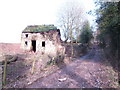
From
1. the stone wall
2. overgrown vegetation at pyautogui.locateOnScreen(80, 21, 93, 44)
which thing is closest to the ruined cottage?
the stone wall

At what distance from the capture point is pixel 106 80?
608cm

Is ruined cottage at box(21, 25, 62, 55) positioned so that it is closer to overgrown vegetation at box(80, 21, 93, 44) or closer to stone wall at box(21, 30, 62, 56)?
stone wall at box(21, 30, 62, 56)

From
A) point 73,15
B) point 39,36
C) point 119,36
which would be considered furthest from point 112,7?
point 73,15

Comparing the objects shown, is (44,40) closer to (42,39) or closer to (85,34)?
(42,39)

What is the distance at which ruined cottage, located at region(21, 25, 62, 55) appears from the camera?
2108 centimetres

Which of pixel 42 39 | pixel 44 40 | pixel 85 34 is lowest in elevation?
pixel 44 40

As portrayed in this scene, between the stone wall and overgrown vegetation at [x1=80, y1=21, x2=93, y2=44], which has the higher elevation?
overgrown vegetation at [x1=80, y1=21, x2=93, y2=44]

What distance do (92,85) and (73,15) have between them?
24.6 metres

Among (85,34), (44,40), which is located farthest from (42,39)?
(85,34)

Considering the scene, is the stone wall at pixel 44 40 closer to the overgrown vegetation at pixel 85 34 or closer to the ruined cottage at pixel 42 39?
the ruined cottage at pixel 42 39

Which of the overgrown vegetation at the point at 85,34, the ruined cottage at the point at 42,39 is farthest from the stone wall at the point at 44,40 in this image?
the overgrown vegetation at the point at 85,34

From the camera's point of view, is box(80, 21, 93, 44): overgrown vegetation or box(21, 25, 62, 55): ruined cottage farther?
box(80, 21, 93, 44): overgrown vegetation

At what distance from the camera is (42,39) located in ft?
72.0

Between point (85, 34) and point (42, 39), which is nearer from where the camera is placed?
point (42, 39)
